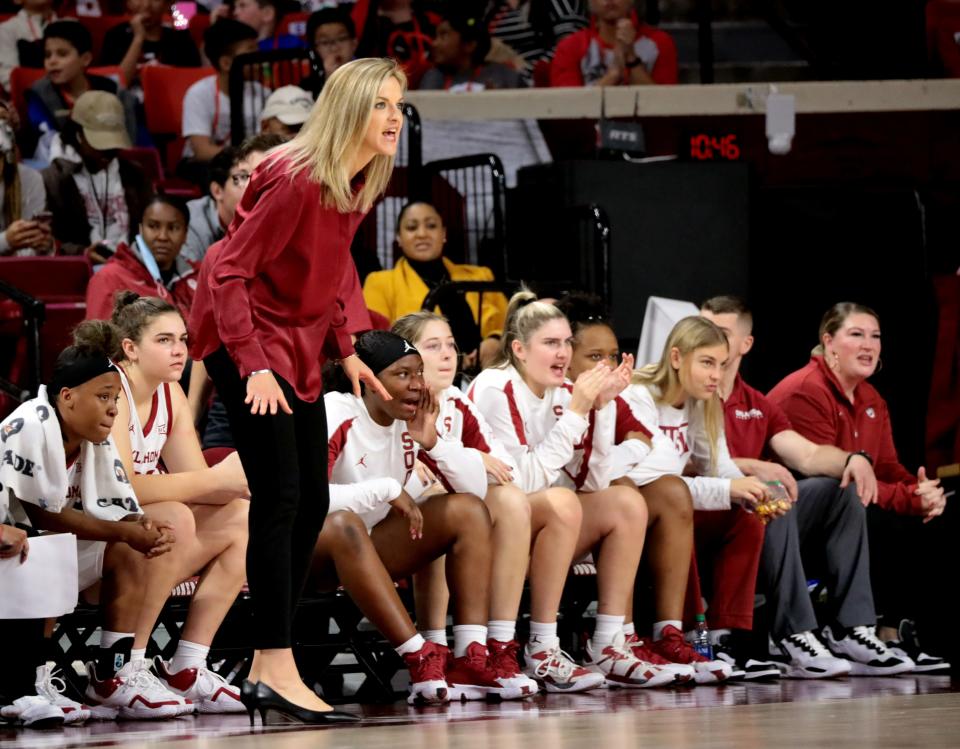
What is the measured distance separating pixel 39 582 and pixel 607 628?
5.56 ft

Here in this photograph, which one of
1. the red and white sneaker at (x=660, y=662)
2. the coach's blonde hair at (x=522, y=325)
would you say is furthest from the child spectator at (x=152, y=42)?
the red and white sneaker at (x=660, y=662)

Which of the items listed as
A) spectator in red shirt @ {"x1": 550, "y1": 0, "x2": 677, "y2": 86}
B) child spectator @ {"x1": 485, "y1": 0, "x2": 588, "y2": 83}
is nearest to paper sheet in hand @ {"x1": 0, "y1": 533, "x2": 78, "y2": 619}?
spectator in red shirt @ {"x1": 550, "y1": 0, "x2": 677, "y2": 86}

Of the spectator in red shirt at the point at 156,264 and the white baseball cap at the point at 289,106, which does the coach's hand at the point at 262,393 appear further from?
the white baseball cap at the point at 289,106

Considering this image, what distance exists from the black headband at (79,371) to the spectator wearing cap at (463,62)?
4.15 metres

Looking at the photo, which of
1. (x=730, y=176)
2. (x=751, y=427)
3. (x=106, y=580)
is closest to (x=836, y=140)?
(x=730, y=176)

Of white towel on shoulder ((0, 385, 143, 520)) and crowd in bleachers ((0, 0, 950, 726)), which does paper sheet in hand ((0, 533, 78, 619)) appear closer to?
crowd in bleachers ((0, 0, 950, 726))

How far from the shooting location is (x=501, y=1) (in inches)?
350

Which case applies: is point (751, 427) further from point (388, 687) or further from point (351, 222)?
point (351, 222)

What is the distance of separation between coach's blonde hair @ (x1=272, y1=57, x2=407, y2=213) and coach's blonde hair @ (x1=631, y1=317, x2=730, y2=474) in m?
2.16

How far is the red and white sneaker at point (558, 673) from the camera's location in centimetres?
441

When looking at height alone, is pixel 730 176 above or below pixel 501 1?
below

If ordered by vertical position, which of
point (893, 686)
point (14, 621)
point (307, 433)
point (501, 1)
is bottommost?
point (893, 686)

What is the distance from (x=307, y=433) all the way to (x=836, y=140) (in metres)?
5.23

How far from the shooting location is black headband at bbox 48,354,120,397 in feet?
12.6
